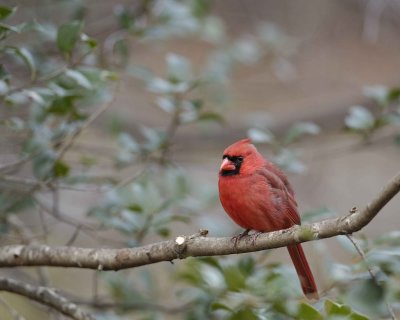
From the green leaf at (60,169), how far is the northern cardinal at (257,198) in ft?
2.24

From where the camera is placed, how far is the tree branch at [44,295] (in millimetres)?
2842

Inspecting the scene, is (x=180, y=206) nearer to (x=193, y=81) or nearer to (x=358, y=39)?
(x=193, y=81)

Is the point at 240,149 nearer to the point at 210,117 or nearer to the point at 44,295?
the point at 210,117

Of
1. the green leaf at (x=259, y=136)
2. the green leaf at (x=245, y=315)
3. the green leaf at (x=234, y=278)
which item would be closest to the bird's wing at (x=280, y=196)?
the green leaf at (x=259, y=136)

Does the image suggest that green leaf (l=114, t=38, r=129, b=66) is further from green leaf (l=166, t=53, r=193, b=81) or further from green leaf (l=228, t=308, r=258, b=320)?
green leaf (l=228, t=308, r=258, b=320)

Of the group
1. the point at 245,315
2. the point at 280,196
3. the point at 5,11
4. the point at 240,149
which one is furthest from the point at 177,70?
the point at 245,315

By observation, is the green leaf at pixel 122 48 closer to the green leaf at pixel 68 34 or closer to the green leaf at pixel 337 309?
the green leaf at pixel 68 34

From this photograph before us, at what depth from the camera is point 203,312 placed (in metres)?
3.16

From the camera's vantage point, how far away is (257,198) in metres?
3.10

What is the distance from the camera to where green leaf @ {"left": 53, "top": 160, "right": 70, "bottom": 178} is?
3.19m

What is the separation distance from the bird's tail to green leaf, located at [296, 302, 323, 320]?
74 cm

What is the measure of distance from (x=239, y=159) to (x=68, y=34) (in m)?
0.93

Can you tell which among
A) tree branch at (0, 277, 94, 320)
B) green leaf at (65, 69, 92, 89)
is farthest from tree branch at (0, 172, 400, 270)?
green leaf at (65, 69, 92, 89)

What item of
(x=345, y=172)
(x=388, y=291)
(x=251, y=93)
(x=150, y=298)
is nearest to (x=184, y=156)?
(x=251, y=93)
